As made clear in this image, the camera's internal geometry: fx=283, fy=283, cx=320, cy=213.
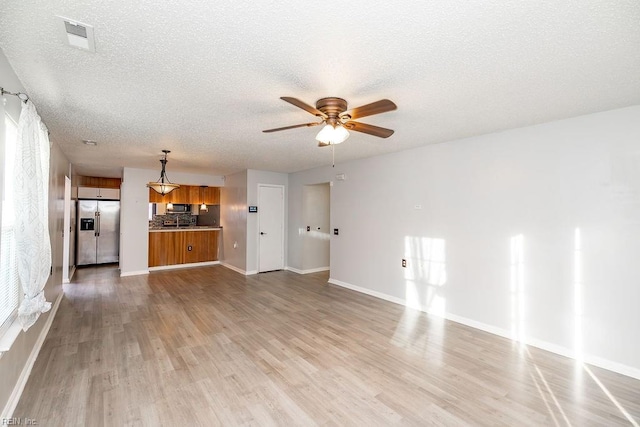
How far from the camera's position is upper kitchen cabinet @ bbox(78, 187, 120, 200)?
7734 mm

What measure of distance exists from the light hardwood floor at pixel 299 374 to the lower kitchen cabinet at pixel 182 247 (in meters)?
2.97

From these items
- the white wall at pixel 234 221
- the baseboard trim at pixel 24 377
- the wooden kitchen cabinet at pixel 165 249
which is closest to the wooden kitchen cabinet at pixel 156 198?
the wooden kitchen cabinet at pixel 165 249

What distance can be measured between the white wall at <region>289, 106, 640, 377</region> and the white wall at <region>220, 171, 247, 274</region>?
3372 mm

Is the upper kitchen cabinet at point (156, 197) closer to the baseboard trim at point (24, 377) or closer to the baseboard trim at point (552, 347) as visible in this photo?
the baseboard trim at point (24, 377)

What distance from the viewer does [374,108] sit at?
7.34ft

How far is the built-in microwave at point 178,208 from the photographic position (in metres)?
8.81

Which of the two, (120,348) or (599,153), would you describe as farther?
(120,348)

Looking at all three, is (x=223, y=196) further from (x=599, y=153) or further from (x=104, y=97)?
(x=599, y=153)

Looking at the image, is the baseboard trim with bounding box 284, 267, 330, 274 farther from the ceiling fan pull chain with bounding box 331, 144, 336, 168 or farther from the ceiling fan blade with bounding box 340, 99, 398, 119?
the ceiling fan blade with bounding box 340, 99, 398, 119

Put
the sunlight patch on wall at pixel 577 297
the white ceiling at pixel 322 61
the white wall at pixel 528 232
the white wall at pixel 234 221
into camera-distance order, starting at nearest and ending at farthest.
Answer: the white ceiling at pixel 322 61 → the white wall at pixel 528 232 → the sunlight patch on wall at pixel 577 297 → the white wall at pixel 234 221

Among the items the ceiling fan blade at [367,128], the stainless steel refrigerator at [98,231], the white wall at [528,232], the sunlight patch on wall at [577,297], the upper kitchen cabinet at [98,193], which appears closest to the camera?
the ceiling fan blade at [367,128]

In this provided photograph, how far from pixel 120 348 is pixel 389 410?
281cm

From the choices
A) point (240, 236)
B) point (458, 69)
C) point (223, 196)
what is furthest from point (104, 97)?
point (223, 196)

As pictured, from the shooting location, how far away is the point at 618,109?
272 centimetres
